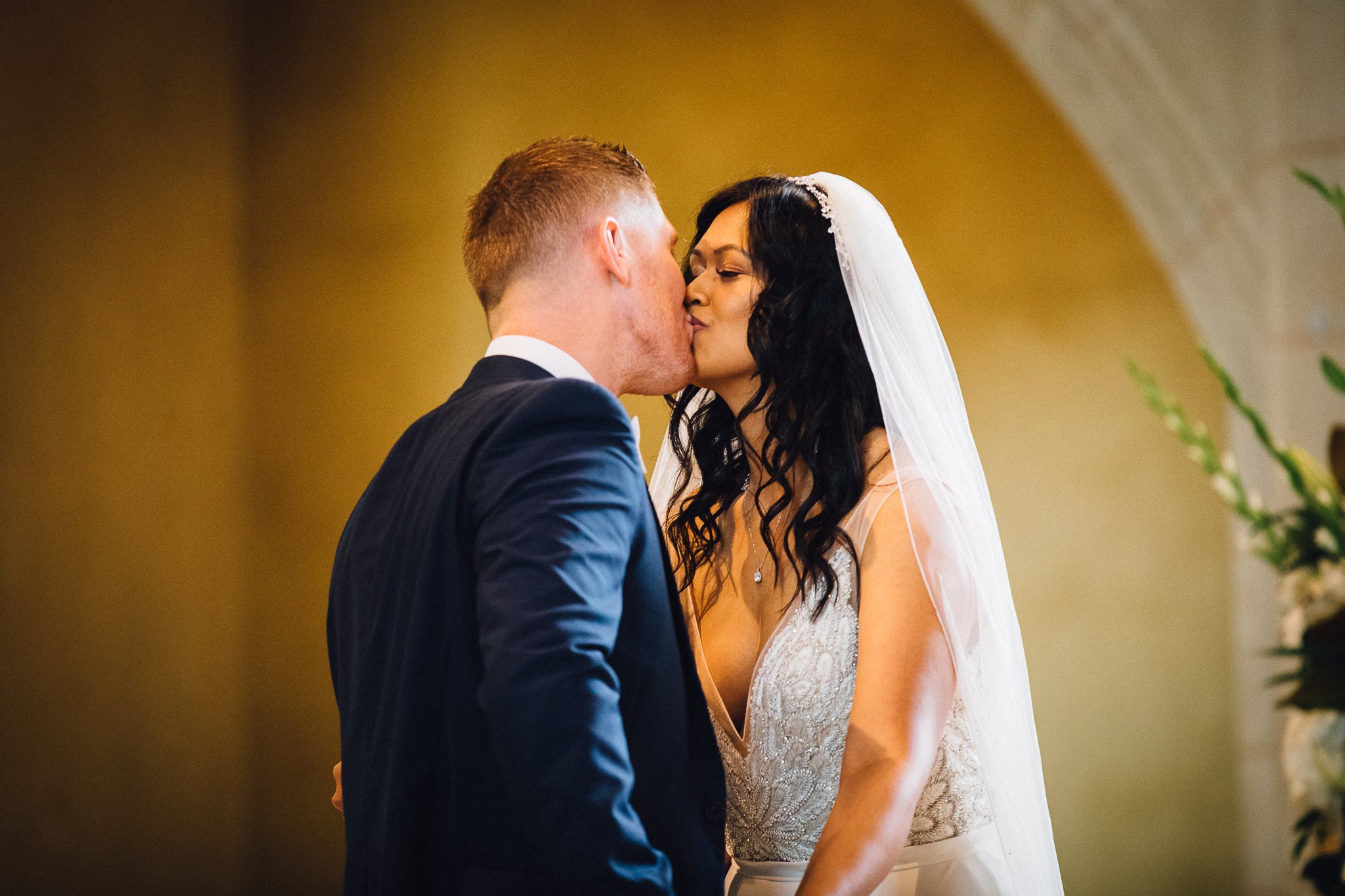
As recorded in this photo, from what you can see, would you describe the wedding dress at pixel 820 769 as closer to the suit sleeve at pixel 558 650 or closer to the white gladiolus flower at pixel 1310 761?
the suit sleeve at pixel 558 650

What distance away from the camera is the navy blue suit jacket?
3.33 feet

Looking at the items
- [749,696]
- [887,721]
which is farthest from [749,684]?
[887,721]

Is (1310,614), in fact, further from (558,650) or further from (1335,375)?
(558,650)

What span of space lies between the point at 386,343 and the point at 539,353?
2.32 metres

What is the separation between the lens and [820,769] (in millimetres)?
1754

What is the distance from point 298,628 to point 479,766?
2.53 meters

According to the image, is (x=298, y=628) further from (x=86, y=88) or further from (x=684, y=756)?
(x=684, y=756)

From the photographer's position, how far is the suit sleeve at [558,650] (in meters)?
1.01

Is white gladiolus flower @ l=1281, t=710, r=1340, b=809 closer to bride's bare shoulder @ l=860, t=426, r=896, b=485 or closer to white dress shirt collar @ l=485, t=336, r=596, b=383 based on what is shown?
white dress shirt collar @ l=485, t=336, r=596, b=383

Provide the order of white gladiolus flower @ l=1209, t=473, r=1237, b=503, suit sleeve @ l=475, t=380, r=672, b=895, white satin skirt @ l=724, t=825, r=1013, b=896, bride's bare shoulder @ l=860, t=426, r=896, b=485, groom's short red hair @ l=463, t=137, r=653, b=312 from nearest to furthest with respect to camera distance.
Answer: white gladiolus flower @ l=1209, t=473, r=1237, b=503, suit sleeve @ l=475, t=380, r=672, b=895, groom's short red hair @ l=463, t=137, r=653, b=312, white satin skirt @ l=724, t=825, r=1013, b=896, bride's bare shoulder @ l=860, t=426, r=896, b=485

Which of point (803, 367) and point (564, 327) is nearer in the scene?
point (564, 327)

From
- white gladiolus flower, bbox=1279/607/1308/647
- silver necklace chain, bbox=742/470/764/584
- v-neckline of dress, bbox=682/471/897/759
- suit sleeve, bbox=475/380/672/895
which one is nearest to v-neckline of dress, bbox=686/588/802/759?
v-neckline of dress, bbox=682/471/897/759

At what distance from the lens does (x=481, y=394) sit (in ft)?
4.07

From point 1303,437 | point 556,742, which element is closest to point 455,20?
point 1303,437
